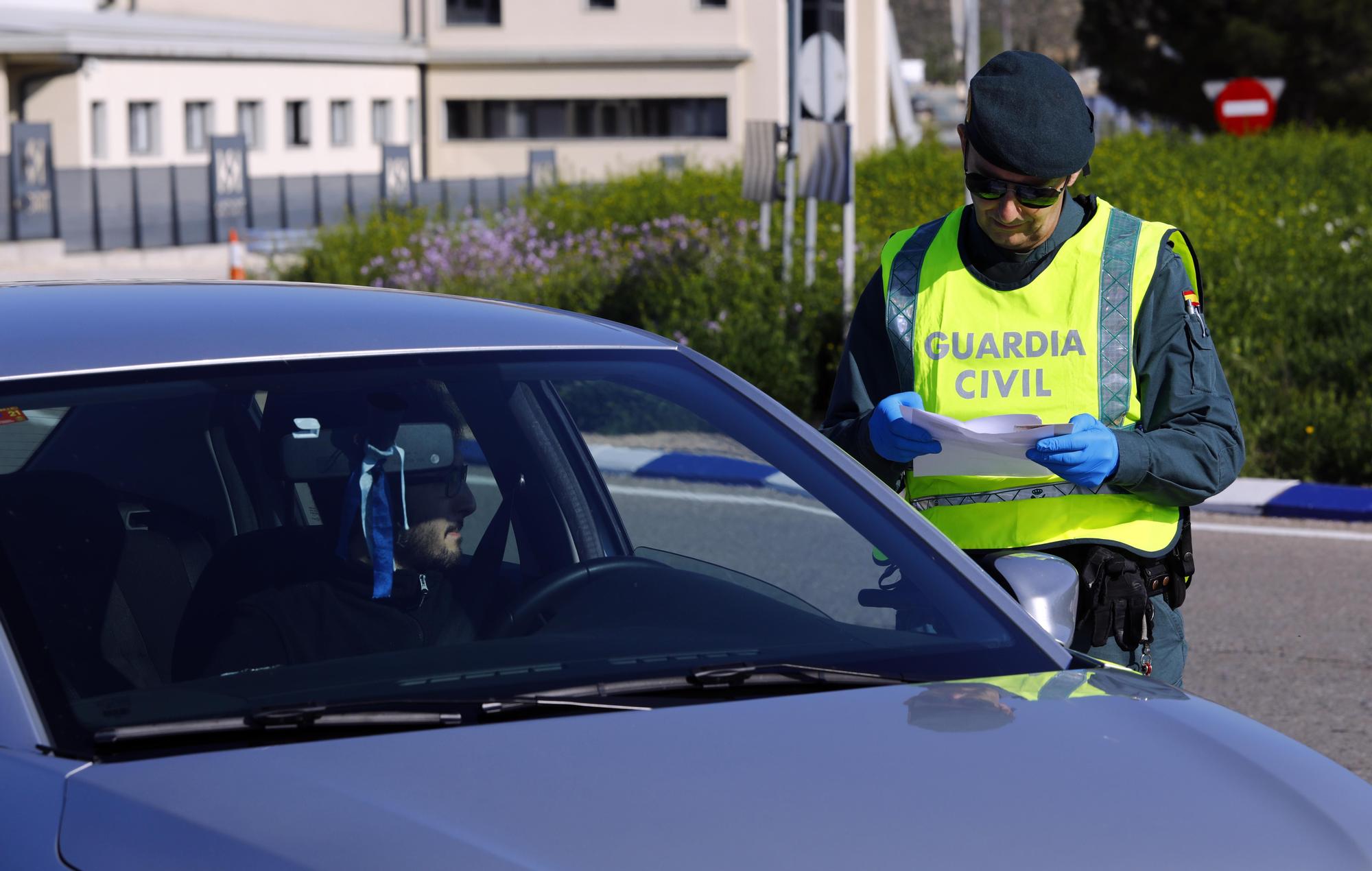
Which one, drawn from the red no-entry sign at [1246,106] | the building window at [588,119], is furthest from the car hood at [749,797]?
the building window at [588,119]

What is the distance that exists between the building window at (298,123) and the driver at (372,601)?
42914 mm

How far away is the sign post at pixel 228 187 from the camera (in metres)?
29.0

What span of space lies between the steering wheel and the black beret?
0.92 metres

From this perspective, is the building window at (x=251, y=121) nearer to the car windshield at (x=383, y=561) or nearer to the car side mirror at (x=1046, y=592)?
the car windshield at (x=383, y=561)

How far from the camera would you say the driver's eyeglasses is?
2701mm

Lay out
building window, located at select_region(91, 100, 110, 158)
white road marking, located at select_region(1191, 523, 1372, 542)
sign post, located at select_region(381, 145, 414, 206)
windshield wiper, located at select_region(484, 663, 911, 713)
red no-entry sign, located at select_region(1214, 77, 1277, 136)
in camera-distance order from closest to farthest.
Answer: windshield wiper, located at select_region(484, 663, 911, 713) < white road marking, located at select_region(1191, 523, 1372, 542) < red no-entry sign, located at select_region(1214, 77, 1277, 136) < sign post, located at select_region(381, 145, 414, 206) < building window, located at select_region(91, 100, 110, 158)

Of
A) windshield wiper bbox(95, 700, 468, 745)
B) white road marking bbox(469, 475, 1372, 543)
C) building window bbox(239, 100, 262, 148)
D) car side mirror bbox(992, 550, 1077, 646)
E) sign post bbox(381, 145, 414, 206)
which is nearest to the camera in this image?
windshield wiper bbox(95, 700, 468, 745)

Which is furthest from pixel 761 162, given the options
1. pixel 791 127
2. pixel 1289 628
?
pixel 1289 628

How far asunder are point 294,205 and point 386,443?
95.8 feet

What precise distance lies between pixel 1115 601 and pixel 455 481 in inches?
45.6

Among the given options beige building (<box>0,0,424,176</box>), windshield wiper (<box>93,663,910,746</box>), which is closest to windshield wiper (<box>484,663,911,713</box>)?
windshield wiper (<box>93,663,910,746</box>)

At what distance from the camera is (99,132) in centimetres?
3666

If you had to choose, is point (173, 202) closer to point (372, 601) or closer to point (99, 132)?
point (99, 132)

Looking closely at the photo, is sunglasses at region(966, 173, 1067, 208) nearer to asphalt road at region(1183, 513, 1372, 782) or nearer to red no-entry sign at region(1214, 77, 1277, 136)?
asphalt road at region(1183, 513, 1372, 782)
